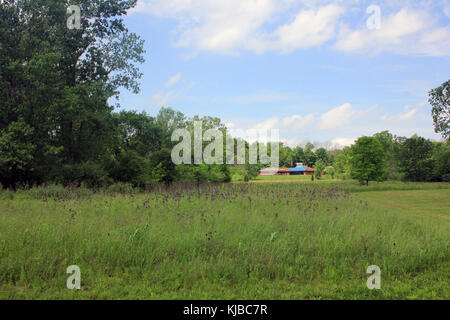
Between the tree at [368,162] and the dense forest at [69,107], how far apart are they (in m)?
12.2

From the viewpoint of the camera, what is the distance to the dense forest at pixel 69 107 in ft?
66.5

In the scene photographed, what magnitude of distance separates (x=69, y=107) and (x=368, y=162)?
37064 mm

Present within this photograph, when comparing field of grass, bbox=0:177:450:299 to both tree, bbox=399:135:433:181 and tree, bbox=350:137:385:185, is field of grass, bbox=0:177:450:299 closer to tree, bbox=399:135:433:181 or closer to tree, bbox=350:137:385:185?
tree, bbox=350:137:385:185

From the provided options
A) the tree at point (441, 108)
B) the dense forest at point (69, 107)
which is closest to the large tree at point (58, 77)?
the dense forest at point (69, 107)

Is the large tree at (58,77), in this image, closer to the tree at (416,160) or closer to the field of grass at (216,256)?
the field of grass at (216,256)

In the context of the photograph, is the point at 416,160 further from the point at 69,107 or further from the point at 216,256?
the point at 216,256

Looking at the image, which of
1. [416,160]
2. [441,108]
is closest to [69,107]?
[441,108]

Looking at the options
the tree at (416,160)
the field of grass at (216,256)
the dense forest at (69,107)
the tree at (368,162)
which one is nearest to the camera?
the field of grass at (216,256)

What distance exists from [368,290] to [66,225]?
679 cm
